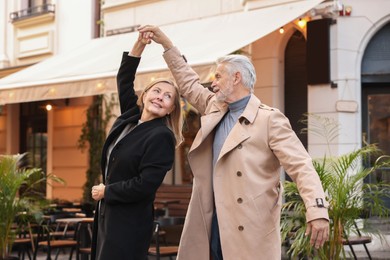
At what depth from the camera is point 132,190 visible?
12.0 ft

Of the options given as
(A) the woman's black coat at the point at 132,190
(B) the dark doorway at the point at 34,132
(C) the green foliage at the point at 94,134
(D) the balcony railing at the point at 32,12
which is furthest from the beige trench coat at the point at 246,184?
(B) the dark doorway at the point at 34,132

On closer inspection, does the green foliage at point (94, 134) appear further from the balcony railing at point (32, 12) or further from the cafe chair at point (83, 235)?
the cafe chair at point (83, 235)

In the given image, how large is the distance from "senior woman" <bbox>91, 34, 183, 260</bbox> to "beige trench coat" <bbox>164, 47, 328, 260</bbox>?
0.70 ft

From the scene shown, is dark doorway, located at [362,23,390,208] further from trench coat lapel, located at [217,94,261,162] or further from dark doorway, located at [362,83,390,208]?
Result: trench coat lapel, located at [217,94,261,162]

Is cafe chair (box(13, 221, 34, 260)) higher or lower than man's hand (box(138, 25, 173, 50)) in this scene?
lower

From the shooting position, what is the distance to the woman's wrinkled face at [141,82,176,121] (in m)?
3.88

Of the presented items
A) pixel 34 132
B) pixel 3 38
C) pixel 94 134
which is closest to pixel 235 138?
pixel 94 134

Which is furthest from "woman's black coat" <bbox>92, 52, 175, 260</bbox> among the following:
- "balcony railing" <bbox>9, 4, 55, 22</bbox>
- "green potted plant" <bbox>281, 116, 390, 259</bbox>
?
"balcony railing" <bbox>9, 4, 55, 22</bbox>

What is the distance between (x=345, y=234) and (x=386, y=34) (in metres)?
4.81

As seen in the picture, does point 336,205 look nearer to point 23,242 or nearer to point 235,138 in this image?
point 235,138

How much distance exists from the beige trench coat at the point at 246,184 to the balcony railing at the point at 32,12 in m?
12.7

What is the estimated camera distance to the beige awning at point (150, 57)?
9.43 metres

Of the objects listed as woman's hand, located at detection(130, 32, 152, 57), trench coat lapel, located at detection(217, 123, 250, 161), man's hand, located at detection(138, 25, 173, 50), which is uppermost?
man's hand, located at detection(138, 25, 173, 50)

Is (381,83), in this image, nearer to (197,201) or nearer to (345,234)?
(345,234)
